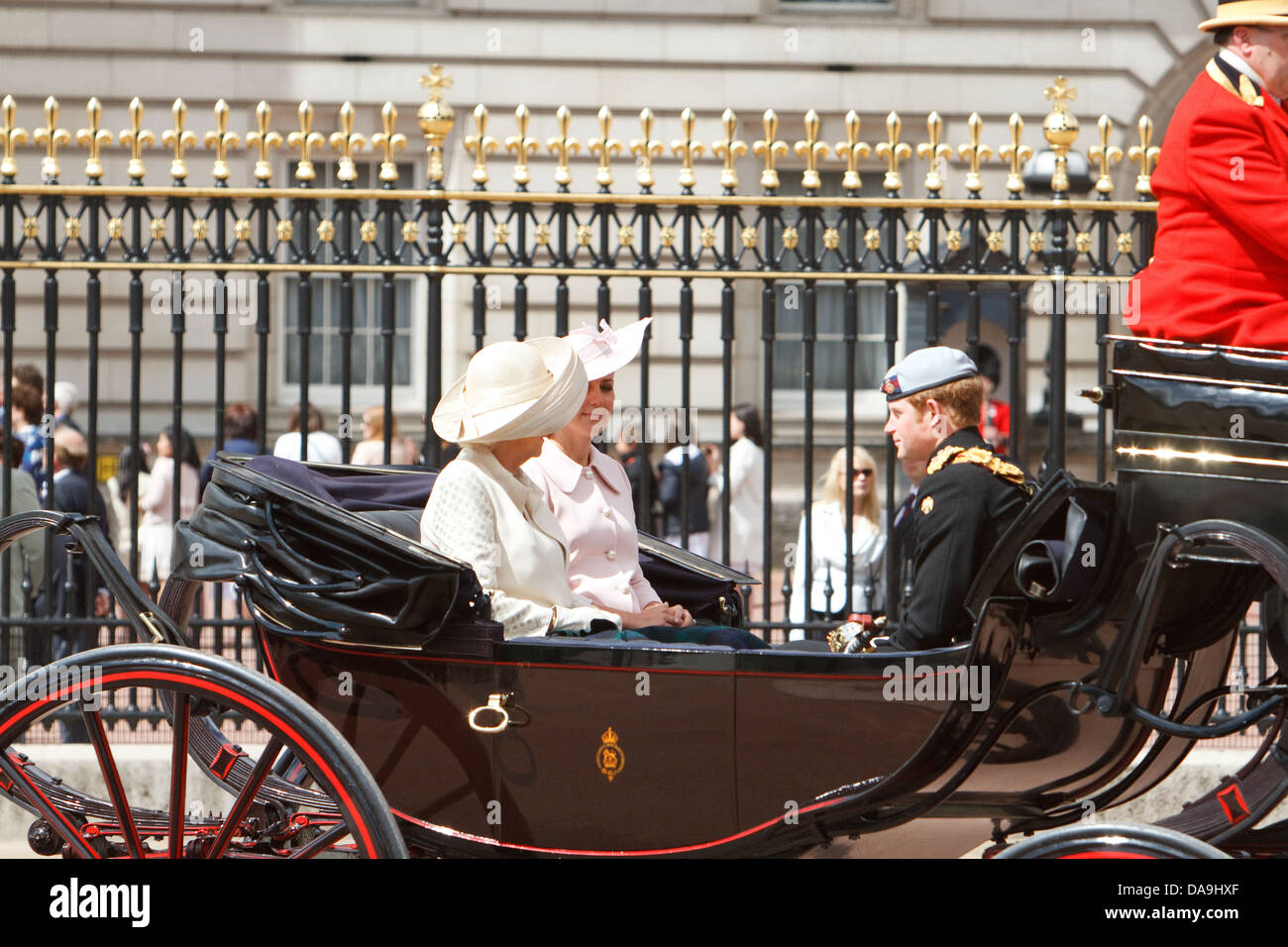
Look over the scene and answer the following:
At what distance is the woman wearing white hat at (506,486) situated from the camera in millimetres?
3744

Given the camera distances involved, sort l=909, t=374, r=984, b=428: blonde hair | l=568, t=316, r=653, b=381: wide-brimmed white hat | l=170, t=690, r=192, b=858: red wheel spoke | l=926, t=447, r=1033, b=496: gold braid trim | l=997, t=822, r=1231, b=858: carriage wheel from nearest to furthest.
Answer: l=997, t=822, r=1231, b=858: carriage wheel, l=170, t=690, r=192, b=858: red wheel spoke, l=926, t=447, r=1033, b=496: gold braid trim, l=909, t=374, r=984, b=428: blonde hair, l=568, t=316, r=653, b=381: wide-brimmed white hat

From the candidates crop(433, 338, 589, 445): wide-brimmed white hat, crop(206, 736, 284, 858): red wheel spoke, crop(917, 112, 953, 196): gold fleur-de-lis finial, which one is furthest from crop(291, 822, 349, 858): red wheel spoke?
crop(917, 112, 953, 196): gold fleur-de-lis finial

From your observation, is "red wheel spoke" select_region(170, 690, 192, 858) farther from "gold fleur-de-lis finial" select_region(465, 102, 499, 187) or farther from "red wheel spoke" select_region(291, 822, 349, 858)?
"gold fleur-de-lis finial" select_region(465, 102, 499, 187)

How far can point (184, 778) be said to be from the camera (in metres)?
3.41

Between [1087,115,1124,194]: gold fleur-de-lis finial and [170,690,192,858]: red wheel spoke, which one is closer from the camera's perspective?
[170,690,192,858]: red wheel spoke

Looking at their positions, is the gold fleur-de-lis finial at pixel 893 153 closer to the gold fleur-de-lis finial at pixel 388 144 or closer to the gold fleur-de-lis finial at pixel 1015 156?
the gold fleur-de-lis finial at pixel 1015 156

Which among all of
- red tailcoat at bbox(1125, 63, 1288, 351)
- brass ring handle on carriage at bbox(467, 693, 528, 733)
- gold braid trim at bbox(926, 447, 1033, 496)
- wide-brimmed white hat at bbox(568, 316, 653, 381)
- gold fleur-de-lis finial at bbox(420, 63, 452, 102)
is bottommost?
brass ring handle on carriage at bbox(467, 693, 528, 733)

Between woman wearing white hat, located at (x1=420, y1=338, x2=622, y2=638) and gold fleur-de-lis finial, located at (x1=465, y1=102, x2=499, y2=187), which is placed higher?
gold fleur-de-lis finial, located at (x1=465, y1=102, x2=499, y2=187)

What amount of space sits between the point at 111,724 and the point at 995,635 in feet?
12.2

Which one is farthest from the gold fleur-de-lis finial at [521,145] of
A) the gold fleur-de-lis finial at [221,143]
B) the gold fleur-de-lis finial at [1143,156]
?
the gold fleur-de-lis finial at [1143,156]

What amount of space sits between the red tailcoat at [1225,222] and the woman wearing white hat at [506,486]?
1407 mm

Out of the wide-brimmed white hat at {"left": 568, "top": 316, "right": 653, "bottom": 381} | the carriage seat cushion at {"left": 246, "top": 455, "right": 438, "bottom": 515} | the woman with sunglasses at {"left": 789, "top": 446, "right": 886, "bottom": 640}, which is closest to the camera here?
the carriage seat cushion at {"left": 246, "top": 455, "right": 438, "bottom": 515}

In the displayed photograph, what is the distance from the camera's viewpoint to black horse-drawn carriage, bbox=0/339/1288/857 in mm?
3396
